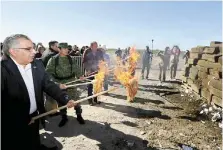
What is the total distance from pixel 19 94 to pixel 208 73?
29.6 ft

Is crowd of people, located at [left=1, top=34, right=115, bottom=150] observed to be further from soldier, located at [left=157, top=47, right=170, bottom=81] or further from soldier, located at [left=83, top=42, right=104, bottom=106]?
soldier, located at [left=157, top=47, right=170, bottom=81]

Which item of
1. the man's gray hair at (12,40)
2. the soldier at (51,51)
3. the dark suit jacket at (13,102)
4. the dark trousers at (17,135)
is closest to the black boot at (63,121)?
the soldier at (51,51)

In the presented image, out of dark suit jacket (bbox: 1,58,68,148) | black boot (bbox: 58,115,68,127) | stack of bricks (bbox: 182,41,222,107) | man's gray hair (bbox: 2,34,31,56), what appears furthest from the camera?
stack of bricks (bbox: 182,41,222,107)

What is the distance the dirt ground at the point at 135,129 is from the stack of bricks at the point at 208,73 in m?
0.81

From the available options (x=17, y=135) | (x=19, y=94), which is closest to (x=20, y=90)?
(x=19, y=94)

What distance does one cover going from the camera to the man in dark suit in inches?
133

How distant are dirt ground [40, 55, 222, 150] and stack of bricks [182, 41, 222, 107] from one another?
81cm

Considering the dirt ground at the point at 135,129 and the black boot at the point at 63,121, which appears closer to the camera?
the dirt ground at the point at 135,129

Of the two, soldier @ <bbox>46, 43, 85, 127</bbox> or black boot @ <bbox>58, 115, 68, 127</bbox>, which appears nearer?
black boot @ <bbox>58, 115, 68, 127</bbox>

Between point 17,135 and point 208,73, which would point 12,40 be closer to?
point 17,135

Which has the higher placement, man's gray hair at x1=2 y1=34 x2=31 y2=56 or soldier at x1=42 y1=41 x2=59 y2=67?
man's gray hair at x1=2 y1=34 x2=31 y2=56

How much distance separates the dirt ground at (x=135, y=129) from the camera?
5.91 meters

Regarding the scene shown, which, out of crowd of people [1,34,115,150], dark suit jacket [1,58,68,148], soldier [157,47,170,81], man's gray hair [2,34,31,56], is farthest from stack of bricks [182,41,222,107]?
man's gray hair [2,34,31,56]

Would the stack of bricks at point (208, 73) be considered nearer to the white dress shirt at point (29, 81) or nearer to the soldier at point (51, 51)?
the soldier at point (51, 51)
